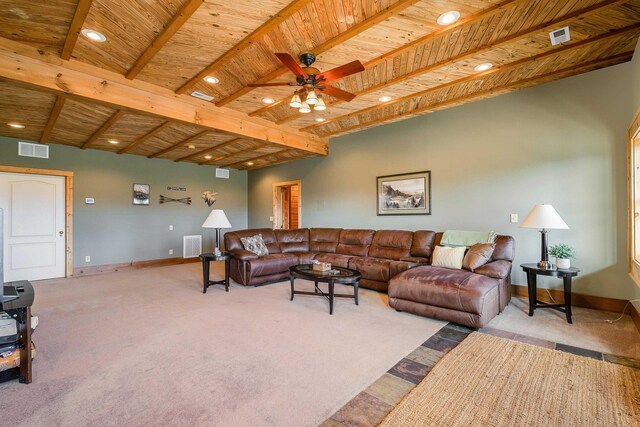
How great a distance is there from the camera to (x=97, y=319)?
3.35 meters

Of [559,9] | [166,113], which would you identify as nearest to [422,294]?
[559,9]

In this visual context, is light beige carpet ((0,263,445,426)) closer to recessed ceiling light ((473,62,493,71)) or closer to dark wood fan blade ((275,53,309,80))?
dark wood fan blade ((275,53,309,80))

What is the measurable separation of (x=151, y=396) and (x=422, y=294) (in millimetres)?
2651

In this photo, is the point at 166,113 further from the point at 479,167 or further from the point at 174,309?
the point at 479,167

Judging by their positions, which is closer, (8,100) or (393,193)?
(8,100)

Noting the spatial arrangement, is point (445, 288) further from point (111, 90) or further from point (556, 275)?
point (111, 90)

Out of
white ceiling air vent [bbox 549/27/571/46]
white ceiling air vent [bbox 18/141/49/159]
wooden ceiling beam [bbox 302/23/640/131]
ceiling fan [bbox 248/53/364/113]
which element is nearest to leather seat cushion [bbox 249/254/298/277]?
ceiling fan [bbox 248/53/364/113]

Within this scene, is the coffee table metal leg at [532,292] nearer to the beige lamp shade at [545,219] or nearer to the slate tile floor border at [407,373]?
the beige lamp shade at [545,219]

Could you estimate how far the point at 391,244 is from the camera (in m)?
5.03

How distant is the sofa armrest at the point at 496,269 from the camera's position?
3.30 metres

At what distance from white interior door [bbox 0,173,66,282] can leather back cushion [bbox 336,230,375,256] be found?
5.63m

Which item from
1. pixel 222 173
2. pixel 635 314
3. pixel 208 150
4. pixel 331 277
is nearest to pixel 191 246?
pixel 222 173

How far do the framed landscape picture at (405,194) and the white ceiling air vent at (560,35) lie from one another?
2.49m

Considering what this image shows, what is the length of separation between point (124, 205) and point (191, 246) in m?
1.86
